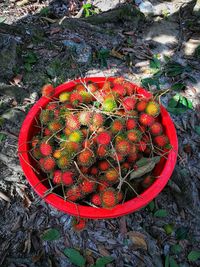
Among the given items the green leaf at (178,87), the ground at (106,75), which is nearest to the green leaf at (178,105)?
the ground at (106,75)

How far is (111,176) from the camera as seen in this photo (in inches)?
54.7

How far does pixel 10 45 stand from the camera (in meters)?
2.33

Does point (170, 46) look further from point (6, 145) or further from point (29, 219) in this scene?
point (29, 219)

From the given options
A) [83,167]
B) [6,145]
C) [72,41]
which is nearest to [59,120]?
[83,167]

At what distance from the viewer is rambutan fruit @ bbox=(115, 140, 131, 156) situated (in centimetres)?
138

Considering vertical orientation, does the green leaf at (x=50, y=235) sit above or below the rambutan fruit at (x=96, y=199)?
below

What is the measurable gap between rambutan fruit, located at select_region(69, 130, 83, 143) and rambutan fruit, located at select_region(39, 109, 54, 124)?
19cm

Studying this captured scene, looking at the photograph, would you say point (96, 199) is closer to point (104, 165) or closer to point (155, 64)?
point (104, 165)

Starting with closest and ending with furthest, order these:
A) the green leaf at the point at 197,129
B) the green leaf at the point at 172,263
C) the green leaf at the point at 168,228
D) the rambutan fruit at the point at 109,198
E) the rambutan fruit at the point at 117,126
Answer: the rambutan fruit at the point at 109,198
the rambutan fruit at the point at 117,126
the green leaf at the point at 172,263
the green leaf at the point at 168,228
the green leaf at the point at 197,129

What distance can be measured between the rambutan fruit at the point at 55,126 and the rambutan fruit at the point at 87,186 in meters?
0.29

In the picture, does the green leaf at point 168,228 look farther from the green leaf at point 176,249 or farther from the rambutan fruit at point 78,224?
the rambutan fruit at point 78,224

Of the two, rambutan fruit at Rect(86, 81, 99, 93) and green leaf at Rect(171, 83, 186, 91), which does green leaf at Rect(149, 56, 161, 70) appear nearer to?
green leaf at Rect(171, 83, 186, 91)

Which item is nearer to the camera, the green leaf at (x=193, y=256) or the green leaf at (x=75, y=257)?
the green leaf at (x=75, y=257)

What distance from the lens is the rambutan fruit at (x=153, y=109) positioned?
153 centimetres
